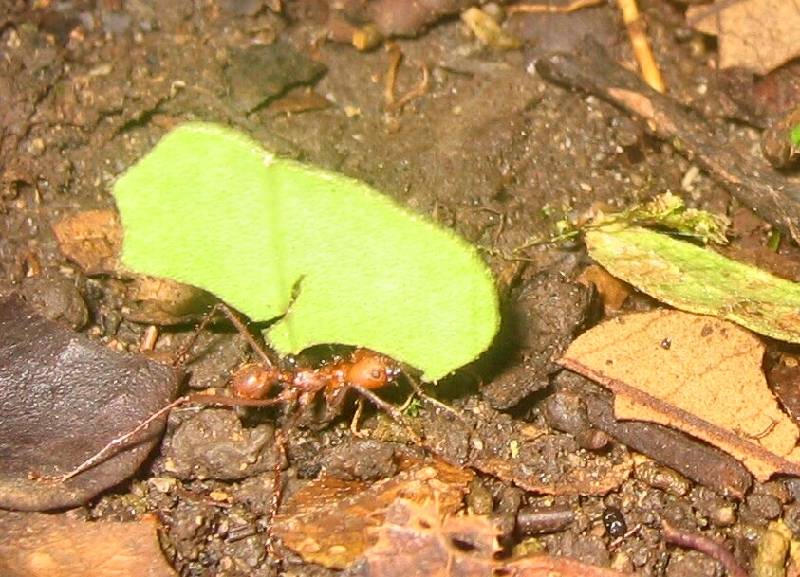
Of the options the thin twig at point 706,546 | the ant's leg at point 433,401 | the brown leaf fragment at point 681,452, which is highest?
the ant's leg at point 433,401

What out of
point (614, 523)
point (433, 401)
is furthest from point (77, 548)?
point (614, 523)

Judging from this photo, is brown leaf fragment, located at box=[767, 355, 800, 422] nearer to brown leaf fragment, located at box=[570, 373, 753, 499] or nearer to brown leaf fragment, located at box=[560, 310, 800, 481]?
brown leaf fragment, located at box=[560, 310, 800, 481]

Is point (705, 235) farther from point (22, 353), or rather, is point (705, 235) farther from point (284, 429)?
point (22, 353)

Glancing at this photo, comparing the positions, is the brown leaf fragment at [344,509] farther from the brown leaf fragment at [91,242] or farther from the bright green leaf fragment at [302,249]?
the brown leaf fragment at [91,242]

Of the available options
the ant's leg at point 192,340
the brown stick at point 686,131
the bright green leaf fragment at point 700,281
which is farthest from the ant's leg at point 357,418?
the brown stick at point 686,131

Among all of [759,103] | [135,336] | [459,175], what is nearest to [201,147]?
[135,336]

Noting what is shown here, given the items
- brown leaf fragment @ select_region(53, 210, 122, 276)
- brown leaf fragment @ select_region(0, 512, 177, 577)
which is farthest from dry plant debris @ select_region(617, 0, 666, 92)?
brown leaf fragment @ select_region(0, 512, 177, 577)
